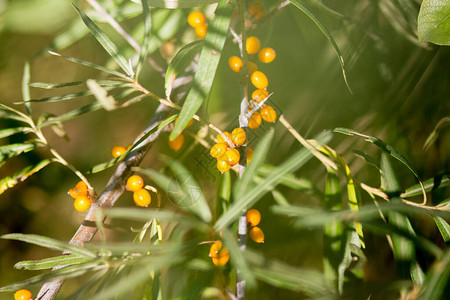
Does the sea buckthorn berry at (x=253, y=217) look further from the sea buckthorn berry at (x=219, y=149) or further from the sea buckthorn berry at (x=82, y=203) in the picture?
the sea buckthorn berry at (x=82, y=203)

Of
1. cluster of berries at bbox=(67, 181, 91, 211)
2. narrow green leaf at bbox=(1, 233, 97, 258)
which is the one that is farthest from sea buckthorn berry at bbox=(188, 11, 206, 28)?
narrow green leaf at bbox=(1, 233, 97, 258)

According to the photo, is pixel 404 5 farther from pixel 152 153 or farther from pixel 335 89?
pixel 152 153

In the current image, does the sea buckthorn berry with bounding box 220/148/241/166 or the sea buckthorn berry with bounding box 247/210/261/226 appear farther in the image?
the sea buckthorn berry with bounding box 247/210/261/226

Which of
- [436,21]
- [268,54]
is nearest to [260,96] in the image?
[268,54]

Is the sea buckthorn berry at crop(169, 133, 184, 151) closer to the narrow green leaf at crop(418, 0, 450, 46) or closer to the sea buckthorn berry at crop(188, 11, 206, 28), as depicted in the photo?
the sea buckthorn berry at crop(188, 11, 206, 28)

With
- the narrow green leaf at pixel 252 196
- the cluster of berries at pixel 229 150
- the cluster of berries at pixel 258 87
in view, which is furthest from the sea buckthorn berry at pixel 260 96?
the narrow green leaf at pixel 252 196

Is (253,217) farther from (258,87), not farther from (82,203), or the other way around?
(82,203)

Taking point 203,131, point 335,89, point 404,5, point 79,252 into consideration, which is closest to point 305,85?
point 335,89
